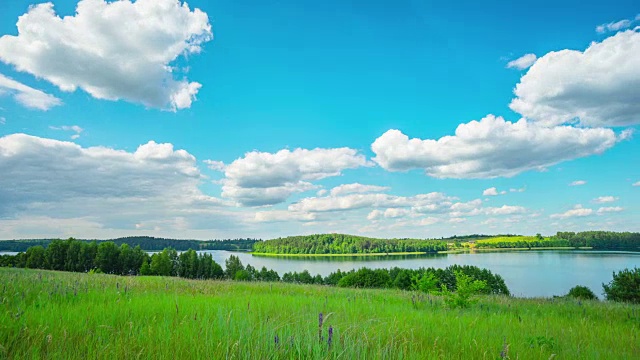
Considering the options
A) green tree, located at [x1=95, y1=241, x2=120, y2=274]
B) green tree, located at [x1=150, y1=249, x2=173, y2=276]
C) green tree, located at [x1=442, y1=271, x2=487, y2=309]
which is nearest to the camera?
green tree, located at [x1=442, y1=271, x2=487, y2=309]

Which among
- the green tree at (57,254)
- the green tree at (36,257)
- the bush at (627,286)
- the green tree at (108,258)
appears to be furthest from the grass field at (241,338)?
the green tree at (36,257)

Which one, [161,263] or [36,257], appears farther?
[161,263]

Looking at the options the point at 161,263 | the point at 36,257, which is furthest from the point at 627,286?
the point at 36,257

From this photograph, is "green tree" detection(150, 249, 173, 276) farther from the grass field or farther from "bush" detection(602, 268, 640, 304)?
the grass field

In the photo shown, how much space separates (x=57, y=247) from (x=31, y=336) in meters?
93.5

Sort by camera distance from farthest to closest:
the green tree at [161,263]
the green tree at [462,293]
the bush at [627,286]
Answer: the green tree at [161,263] → the bush at [627,286] → the green tree at [462,293]

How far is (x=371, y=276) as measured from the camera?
241ft

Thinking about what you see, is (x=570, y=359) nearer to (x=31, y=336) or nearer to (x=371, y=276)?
(x=31, y=336)

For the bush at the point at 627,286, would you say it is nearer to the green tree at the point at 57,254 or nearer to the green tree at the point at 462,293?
the green tree at the point at 462,293

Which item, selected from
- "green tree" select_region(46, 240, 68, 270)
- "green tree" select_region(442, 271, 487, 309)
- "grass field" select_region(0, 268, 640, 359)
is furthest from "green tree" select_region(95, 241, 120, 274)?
"green tree" select_region(442, 271, 487, 309)

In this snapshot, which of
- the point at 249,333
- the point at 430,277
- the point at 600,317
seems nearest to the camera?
the point at 249,333

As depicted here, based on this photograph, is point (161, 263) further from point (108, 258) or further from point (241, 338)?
point (241, 338)

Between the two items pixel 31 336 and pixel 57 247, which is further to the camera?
pixel 57 247

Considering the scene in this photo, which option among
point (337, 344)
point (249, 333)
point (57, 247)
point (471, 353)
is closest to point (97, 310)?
point (249, 333)
